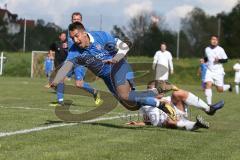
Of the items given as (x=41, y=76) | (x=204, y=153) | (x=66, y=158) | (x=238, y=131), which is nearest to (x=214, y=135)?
(x=238, y=131)

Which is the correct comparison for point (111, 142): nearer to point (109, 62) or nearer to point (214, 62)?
point (109, 62)

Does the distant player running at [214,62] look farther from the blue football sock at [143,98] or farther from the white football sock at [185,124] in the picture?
the white football sock at [185,124]

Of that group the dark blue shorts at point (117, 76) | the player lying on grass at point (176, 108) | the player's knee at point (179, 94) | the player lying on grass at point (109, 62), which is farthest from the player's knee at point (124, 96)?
the player's knee at point (179, 94)

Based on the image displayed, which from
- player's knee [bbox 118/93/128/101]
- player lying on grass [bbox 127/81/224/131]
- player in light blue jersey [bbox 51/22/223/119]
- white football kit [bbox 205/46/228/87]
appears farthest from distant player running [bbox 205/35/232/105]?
player's knee [bbox 118/93/128/101]

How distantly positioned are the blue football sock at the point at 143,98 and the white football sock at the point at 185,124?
1.64 ft

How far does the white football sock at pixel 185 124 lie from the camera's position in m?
9.30

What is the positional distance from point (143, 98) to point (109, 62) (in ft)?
2.77

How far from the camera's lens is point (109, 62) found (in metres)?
9.23

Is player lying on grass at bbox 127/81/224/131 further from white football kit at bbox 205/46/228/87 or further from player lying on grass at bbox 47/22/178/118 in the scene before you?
white football kit at bbox 205/46/228/87

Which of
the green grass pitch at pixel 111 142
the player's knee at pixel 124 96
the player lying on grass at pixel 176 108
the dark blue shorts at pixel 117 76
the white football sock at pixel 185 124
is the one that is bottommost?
the green grass pitch at pixel 111 142

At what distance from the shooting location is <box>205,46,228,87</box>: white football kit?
1711cm

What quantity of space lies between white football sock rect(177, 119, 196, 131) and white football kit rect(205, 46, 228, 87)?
25.4 ft

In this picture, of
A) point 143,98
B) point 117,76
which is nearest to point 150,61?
point 117,76

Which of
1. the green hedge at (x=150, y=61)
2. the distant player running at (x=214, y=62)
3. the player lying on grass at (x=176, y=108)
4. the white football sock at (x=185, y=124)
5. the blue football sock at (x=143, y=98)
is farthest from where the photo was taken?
the green hedge at (x=150, y=61)
